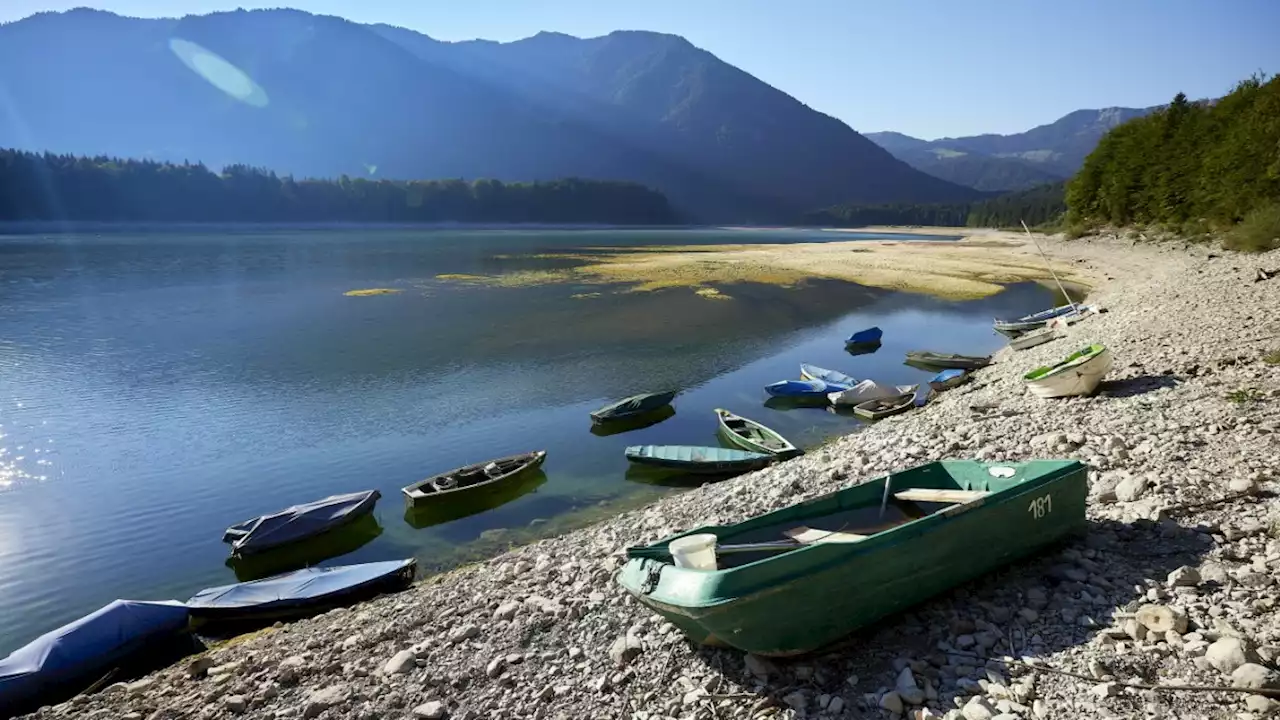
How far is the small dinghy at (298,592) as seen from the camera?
11461 mm

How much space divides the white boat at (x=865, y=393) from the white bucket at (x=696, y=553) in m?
16.5


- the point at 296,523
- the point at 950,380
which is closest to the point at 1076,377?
the point at 950,380

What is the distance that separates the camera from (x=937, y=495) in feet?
27.5

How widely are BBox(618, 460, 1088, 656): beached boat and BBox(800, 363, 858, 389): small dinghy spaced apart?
52.3ft

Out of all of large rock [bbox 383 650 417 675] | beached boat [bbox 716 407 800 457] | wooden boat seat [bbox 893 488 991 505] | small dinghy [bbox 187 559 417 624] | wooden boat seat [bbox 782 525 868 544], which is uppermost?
wooden boat seat [bbox 893 488 991 505]

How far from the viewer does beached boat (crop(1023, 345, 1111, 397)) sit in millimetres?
14234

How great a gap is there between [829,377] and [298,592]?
18972 millimetres

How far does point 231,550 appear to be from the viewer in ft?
47.0

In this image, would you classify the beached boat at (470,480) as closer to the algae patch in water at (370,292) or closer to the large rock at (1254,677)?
the large rock at (1254,677)

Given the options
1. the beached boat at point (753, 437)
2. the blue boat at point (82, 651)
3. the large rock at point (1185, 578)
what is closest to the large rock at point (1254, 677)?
the large rock at point (1185, 578)

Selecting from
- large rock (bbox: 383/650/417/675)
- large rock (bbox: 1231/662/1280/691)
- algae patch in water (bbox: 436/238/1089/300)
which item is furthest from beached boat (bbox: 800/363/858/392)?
algae patch in water (bbox: 436/238/1089/300)

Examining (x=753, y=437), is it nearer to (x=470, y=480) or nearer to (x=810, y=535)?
(x=470, y=480)

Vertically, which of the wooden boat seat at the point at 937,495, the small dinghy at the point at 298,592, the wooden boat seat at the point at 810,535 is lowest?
the small dinghy at the point at 298,592

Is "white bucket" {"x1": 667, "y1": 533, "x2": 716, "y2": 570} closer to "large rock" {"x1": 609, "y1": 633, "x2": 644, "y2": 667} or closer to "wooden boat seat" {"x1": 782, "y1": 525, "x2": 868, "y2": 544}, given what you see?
"large rock" {"x1": 609, "y1": 633, "x2": 644, "y2": 667}
